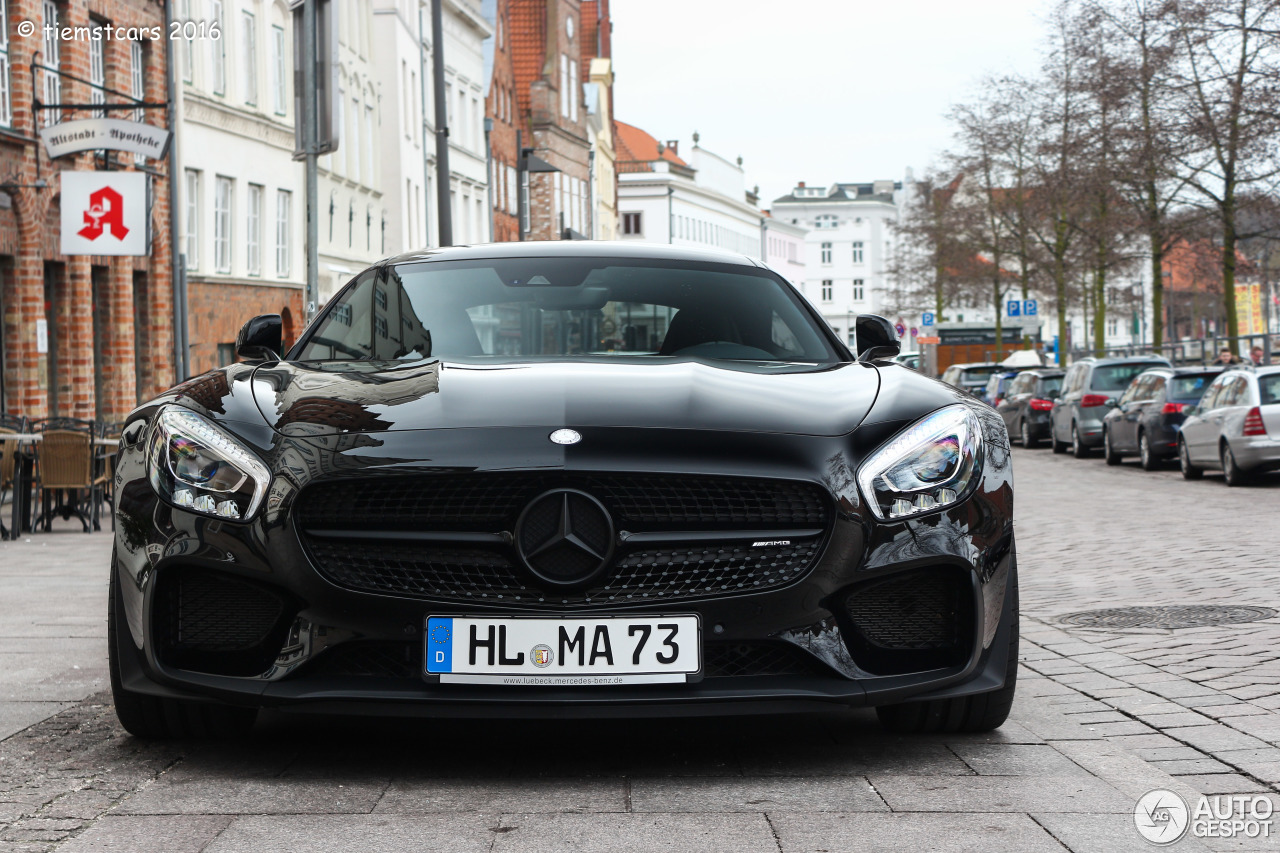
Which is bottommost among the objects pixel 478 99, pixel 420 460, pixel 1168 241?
pixel 420 460

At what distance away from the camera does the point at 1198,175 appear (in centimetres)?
3409

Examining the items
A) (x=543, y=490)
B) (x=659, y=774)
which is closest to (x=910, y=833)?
(x=659, y=774)

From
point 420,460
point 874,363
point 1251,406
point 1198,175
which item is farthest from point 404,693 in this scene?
point 1198,175

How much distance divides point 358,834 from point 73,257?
21.2 metres

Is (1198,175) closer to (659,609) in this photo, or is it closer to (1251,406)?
(1251,406)

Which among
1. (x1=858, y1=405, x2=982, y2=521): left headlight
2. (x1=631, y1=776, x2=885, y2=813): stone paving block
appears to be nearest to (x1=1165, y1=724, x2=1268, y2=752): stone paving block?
(x1=631, y1=776, x2=885, y2=813): stone paving block

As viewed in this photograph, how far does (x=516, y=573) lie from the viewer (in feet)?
15.0

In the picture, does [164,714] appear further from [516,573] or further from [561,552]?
[561,552]

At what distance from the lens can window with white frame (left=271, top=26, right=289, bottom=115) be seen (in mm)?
36938

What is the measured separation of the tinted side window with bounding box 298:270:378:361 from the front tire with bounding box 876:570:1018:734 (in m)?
1.98

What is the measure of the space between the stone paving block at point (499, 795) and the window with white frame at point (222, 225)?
29063 millimetres

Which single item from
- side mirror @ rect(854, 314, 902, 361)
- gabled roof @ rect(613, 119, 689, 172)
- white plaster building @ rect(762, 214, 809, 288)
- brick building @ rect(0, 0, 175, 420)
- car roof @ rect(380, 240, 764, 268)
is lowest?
side mirror @ rect(854, 314, 902, 361)

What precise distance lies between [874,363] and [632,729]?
4.69 feet

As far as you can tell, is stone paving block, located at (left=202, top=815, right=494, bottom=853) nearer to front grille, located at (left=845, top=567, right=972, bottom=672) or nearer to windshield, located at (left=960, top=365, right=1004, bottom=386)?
front grille, located at (left=845, top=567, right=972, bottom=672)
